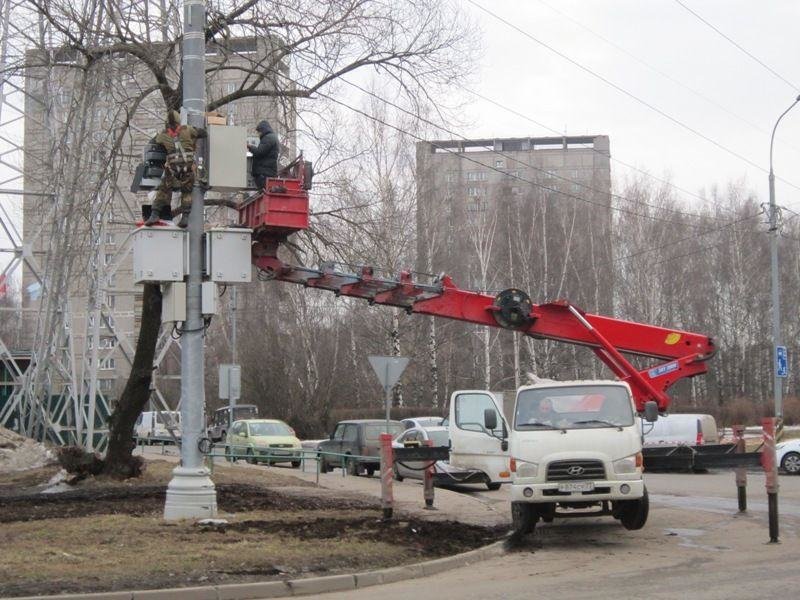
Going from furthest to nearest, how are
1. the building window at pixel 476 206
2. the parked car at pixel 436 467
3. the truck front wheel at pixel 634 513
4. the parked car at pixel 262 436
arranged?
1. the building window at pixel 476 206
2. the parked car at pixel 262 436
3. the parked car at pixel 436 467
4. the truck front wheel at pixel 634 513

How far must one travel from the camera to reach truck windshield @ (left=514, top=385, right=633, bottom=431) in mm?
13344

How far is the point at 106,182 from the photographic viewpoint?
1836cm

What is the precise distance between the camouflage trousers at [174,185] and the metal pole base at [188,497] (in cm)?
A: 348

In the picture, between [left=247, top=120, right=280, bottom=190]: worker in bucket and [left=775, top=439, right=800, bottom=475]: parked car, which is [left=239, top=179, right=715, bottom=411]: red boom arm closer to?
[left=247, top=120, right=280, bottom=190]: worker in bucket

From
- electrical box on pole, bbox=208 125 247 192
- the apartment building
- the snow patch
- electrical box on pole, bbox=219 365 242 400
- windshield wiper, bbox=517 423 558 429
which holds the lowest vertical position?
the snow patch

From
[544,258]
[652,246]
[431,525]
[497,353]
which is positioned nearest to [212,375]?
[497,353]

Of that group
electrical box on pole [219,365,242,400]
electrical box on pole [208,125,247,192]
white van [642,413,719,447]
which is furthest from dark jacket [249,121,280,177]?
electrical box on pole [219,365,242,400]

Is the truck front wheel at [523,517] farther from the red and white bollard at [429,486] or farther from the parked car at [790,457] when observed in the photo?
the parked car at [790,457]

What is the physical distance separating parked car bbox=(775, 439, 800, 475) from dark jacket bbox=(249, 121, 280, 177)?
1816 centimetres

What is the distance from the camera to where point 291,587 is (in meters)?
9.47

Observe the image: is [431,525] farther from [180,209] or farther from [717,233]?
[717,233]

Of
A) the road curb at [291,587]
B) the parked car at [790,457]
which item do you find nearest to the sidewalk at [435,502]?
the road curb at [291,587]

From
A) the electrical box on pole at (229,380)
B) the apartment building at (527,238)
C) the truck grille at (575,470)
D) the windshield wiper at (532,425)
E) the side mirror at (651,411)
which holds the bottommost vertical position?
the truck grille at (575,470)

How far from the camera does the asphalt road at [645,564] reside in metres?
9.39
